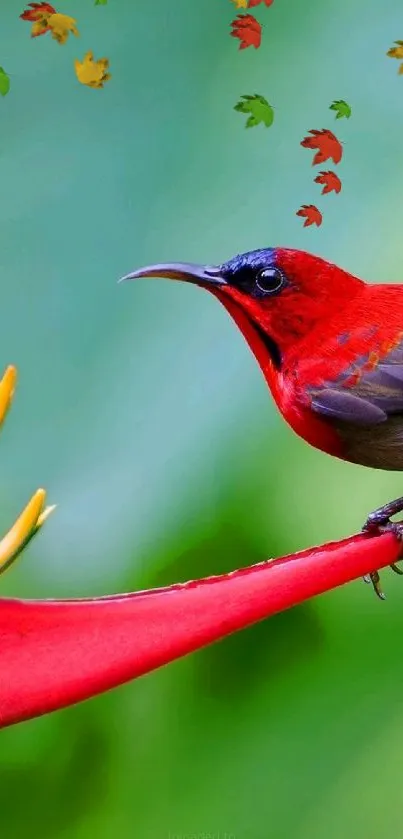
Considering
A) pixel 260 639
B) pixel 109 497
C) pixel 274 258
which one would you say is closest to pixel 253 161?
pixel 274 258

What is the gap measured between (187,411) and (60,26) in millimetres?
445

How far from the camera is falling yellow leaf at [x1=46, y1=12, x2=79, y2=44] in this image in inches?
38.6

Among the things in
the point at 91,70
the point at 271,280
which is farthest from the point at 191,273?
the point at 91,70

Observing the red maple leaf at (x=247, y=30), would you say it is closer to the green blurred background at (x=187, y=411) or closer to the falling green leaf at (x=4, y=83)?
the green blurred background at (x=187, y=411)

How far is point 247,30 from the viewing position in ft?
3.36

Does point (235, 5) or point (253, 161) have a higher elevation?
point (235, 5)

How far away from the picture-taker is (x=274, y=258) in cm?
87

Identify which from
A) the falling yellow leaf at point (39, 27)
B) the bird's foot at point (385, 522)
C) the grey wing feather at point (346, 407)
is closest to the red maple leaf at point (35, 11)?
the falling yellow leaf at point (39, 27)

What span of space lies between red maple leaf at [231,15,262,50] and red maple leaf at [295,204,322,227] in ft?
0.63

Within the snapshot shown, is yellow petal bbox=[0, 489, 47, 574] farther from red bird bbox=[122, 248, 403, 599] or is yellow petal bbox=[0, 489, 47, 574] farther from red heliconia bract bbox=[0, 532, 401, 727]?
red bird bbox=[122, 248, 403, 599]

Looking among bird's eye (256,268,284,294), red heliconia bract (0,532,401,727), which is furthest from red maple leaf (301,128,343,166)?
red heliconia bract (0,532,401,727)

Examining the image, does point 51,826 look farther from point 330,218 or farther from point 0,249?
point 330,218

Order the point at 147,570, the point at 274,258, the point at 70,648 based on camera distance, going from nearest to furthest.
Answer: the point at 70,648 < the point at 274,258 < the point at 147,570

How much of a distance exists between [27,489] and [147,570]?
0.52ft
